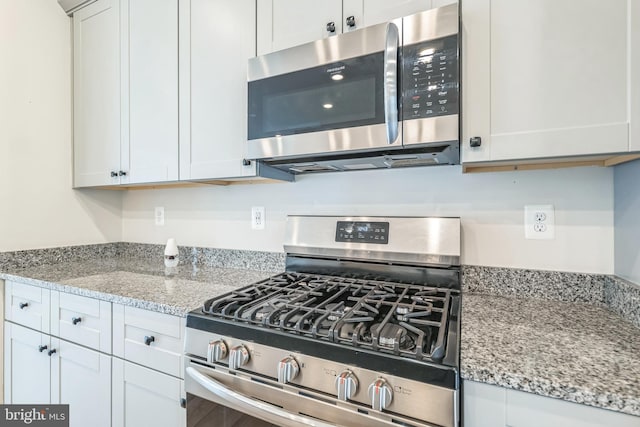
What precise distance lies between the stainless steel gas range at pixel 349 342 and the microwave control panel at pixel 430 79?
0.46 metres

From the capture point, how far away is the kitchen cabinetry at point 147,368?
42.9 inches

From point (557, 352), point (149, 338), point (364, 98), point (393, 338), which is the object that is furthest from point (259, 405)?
point (364, 98)

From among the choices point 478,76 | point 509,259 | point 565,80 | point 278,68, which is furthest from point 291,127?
point 509,259

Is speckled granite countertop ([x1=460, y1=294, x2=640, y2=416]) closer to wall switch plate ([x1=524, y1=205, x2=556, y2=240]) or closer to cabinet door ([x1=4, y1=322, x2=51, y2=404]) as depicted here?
wall switch plate ([x1=524, y1=205, x2=556, y2=240])

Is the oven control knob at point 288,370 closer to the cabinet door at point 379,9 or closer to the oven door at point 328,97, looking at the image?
the oven door at point 328,97

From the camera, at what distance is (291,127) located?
1.23 meters

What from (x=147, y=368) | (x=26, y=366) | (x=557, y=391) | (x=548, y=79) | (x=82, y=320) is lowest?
(x=26, y=366)

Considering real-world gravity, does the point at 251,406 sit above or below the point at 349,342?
below

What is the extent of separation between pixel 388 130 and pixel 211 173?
34.1 inches

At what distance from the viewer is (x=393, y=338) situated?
77 centimetres

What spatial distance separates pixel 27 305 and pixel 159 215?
790mm

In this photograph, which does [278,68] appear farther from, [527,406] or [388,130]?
[527,406]

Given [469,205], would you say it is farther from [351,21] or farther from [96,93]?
[96,93]

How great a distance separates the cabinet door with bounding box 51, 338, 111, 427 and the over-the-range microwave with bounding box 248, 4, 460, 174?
1108 mm
